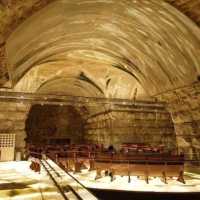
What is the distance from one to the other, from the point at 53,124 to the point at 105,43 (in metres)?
11.8

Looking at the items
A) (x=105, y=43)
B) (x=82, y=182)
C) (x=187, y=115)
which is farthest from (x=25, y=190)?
(x=105, y=43)

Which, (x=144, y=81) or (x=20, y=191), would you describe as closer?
(x=20, y=191)

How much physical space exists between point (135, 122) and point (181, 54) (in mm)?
5853

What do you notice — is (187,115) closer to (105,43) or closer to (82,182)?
(105,43)

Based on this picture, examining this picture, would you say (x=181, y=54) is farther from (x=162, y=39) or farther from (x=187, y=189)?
(x=187, y=189)

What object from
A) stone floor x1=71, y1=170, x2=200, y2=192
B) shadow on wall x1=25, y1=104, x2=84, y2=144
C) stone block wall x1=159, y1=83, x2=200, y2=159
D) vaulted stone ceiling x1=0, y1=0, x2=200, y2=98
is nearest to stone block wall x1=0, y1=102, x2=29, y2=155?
vaulted stone ceiling x1=0, y1=0, x2=200, y2=98

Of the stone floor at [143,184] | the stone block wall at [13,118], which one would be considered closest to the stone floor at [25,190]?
the stone floor at [143,184]

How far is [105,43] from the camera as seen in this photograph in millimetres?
10211

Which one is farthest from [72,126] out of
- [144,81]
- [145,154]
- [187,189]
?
[187,189]

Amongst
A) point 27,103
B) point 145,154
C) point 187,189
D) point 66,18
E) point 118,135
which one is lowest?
Result: point 187,189

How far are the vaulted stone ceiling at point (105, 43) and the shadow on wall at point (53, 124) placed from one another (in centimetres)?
779

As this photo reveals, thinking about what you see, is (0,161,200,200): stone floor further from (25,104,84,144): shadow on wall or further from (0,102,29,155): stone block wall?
(25,104,84,144): shadow on wall

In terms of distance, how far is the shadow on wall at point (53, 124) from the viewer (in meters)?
20.3

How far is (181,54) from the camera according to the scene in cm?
818
